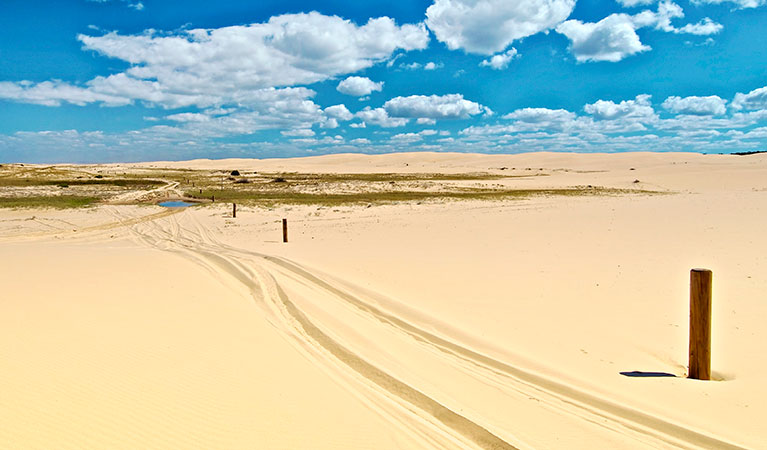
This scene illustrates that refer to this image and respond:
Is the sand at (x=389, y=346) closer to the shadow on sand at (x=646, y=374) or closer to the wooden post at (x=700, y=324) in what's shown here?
the shadow on sand at (x=646, y=374)

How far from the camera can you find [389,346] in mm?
7211

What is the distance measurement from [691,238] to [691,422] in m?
11.5

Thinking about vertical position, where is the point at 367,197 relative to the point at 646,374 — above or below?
above

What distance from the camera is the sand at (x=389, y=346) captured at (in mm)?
4617

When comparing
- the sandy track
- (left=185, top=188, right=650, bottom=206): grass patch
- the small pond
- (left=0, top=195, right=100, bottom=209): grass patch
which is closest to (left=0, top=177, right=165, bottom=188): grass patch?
(left=0, top=195, right=100, bottom=209): grass patch

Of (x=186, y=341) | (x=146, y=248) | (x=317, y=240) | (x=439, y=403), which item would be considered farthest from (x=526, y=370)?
(x=146, y=248)

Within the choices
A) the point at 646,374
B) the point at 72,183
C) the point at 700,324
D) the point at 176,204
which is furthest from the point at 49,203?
the point at 700,324

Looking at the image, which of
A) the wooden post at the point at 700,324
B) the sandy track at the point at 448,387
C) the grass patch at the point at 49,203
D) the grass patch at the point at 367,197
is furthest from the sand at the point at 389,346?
the grass patch at the point at 49,203

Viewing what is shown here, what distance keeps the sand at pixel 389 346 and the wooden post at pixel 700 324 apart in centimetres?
19

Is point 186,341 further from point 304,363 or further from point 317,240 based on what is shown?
point 317,240

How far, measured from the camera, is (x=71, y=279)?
36.8 ft

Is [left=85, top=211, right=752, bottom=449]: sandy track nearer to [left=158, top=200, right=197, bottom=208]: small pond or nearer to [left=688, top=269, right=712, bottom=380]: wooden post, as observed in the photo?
[left=688, top=269, right=712, bottom=380]: wooden post

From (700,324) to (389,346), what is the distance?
4.02m

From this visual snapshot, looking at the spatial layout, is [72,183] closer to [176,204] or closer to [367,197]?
[176,204]
